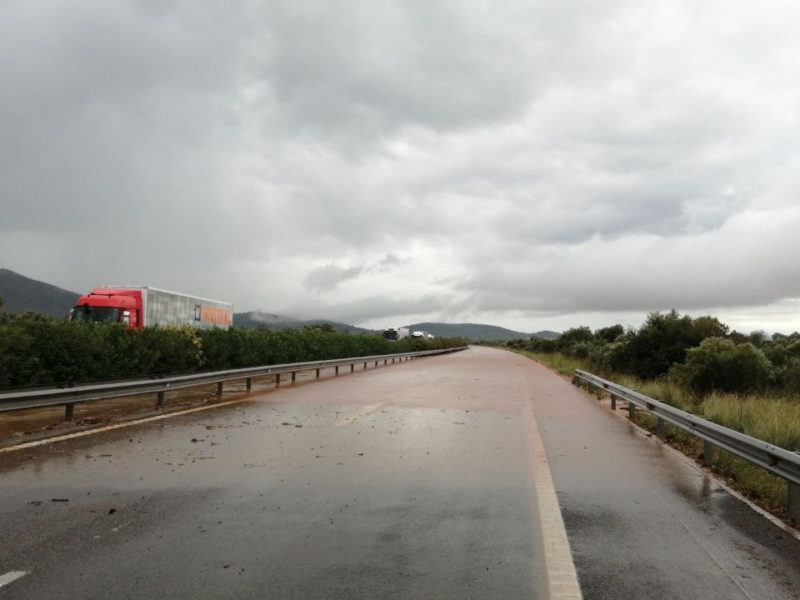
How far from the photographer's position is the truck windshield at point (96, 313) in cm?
2784

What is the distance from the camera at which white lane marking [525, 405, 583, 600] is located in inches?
163

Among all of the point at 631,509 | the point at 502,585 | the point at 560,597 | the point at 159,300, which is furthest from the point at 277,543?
the point at 159,300

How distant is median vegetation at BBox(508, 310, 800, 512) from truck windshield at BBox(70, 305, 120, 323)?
70.3 feet

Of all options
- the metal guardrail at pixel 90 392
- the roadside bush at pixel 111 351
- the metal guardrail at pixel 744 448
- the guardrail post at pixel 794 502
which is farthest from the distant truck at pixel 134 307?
the guardrail post at pixel 794 502

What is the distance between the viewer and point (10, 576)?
4121mm

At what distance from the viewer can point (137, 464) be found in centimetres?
780

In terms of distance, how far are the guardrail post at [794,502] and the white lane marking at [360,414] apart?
731 centimetres

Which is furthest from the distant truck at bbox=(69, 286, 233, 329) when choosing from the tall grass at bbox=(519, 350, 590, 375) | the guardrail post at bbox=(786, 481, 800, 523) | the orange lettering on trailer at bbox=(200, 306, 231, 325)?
the guardrail post at bbox=(786, 481, 800, 523)

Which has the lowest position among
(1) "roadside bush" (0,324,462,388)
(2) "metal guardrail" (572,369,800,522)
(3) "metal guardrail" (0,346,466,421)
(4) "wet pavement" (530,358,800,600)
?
(4) "wet pavement" (530,358,800,600)

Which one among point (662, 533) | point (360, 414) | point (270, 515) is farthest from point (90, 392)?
point (662, 533)

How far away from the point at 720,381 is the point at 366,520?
18433 mm

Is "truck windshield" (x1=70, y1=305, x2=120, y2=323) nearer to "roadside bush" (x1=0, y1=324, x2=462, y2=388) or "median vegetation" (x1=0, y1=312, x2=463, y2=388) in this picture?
"median vegetation" (x1=0, y1=312, x2=463, y2=388)

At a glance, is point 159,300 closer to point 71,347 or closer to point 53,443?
point 71,347

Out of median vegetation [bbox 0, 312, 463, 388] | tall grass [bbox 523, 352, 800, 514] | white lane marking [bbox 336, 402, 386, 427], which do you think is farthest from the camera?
median vegetation [bbox 0, 312, 463, 388]
